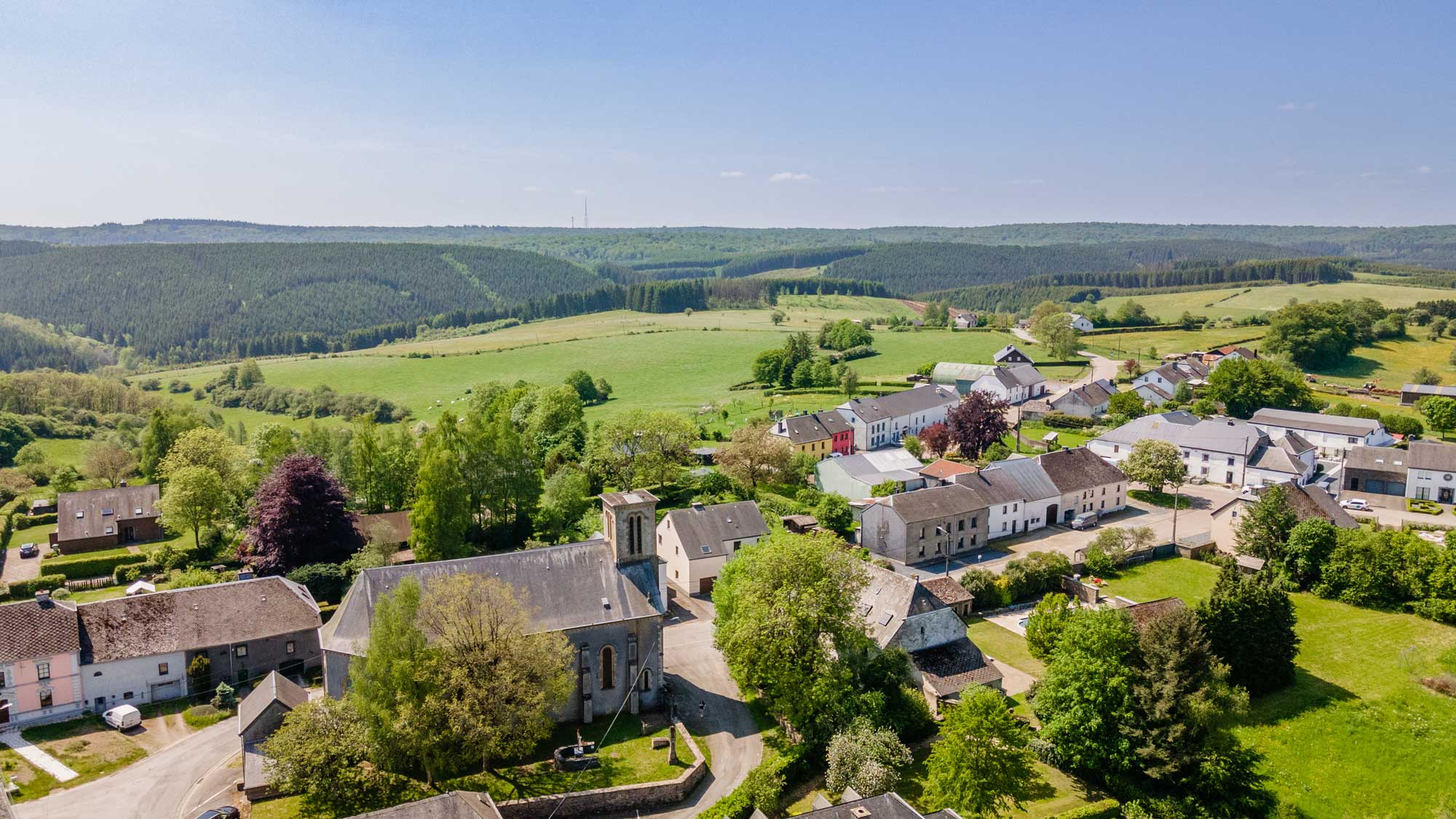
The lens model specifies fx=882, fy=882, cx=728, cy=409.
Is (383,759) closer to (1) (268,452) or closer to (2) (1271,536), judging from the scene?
(1) (268,452)

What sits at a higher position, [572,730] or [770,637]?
[770,637]

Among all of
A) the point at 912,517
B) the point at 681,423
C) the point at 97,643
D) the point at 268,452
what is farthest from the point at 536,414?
the point at 97,643

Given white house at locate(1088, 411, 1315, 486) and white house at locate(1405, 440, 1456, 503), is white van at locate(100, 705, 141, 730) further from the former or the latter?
white house at locate(1405, 440, 1456, 503)

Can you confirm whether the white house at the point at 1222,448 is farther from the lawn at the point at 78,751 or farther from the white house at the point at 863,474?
the lawn at the point at 78,751

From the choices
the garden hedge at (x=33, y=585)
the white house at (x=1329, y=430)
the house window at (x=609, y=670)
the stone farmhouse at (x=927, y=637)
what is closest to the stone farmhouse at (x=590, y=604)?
the house window at (x=609, y=670)

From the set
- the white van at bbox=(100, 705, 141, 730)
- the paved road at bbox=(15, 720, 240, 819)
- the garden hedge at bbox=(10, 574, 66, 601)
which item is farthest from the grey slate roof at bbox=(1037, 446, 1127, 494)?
the garden hedge at bbox=(10, 574, 66, 601)

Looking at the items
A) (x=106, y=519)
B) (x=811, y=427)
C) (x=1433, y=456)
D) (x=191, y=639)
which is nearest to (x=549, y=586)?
(x=191, y=639)
